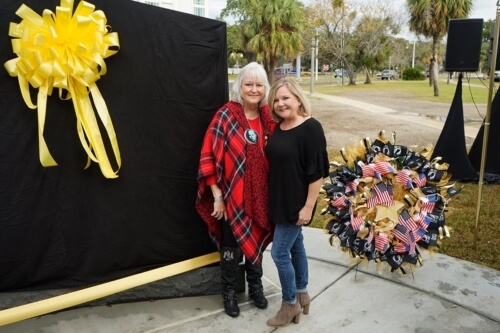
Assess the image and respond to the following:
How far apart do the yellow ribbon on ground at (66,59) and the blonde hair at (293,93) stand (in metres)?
0.92

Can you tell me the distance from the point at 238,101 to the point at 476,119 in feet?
42.2

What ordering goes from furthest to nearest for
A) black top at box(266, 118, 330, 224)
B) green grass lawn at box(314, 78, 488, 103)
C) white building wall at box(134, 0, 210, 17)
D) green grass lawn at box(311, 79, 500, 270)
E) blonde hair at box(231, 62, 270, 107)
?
1. white building wall at box(134, 0, 210, 17)
2. green grass lawn at box(314, 78, 488, 103)
3. green grass lawn at box(311, 79, 500, 270)
4. blonde hair at box(231, 62, 270, 107)
5. black top at box(266, 118, 330, 224)

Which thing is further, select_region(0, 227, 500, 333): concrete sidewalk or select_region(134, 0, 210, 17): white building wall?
select_region(134, 0, 210, 17): white building wall

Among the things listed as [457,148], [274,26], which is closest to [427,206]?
[457,148]

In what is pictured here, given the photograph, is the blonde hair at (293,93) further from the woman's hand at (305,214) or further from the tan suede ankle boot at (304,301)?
the tan suede ankle boot at (304,301)

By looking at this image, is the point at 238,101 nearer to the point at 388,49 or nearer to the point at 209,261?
the point at 209,261

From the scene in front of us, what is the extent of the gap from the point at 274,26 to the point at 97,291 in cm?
2278

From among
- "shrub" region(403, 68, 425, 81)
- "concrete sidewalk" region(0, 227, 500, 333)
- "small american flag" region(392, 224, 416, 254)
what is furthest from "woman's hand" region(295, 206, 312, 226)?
"shrub" region(403, 68, 425, 81)

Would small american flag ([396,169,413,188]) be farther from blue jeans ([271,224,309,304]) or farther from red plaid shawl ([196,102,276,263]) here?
red plaid shawl ([196,102,276,263])

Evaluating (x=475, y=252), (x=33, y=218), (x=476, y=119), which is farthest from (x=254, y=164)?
(x=476, y=119)

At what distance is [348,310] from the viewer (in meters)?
2.93

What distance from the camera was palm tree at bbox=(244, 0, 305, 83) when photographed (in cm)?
2377

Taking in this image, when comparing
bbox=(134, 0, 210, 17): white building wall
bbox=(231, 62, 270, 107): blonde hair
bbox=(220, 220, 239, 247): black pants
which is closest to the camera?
bbox=(231, 62, 270, 107): blonde hair

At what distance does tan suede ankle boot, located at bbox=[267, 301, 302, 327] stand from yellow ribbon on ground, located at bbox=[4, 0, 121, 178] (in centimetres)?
145
